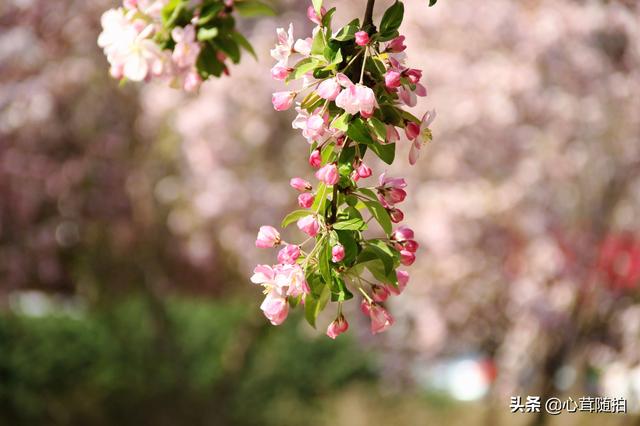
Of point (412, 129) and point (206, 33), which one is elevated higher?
point (206, 33)

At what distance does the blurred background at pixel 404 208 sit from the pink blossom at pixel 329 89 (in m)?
5.16

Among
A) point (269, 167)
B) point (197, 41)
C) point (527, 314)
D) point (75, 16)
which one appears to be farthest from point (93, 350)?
point (197, 41)

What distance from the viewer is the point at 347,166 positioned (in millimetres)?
1535

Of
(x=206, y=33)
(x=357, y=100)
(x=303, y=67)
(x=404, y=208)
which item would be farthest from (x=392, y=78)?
(x=404, y=208)

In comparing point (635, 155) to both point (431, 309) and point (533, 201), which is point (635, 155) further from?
point (431, 309)

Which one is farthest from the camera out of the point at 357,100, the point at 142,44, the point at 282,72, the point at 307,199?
the point at 142,44

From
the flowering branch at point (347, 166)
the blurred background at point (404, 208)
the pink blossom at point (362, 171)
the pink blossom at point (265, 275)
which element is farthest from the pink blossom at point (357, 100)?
the blurred background at point (404, 208)

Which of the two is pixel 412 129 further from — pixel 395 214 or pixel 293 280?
pixel 293 280

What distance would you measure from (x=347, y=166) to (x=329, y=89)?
14 centimetres

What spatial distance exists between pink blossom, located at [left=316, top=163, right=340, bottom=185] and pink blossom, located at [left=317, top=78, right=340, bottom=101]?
0.12 m

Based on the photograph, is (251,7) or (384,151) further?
(251,7)

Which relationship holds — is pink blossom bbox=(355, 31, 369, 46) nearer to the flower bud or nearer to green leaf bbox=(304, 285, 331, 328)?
the flower bud

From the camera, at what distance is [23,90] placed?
8086 millimetres

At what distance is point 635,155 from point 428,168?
7.52 ft
